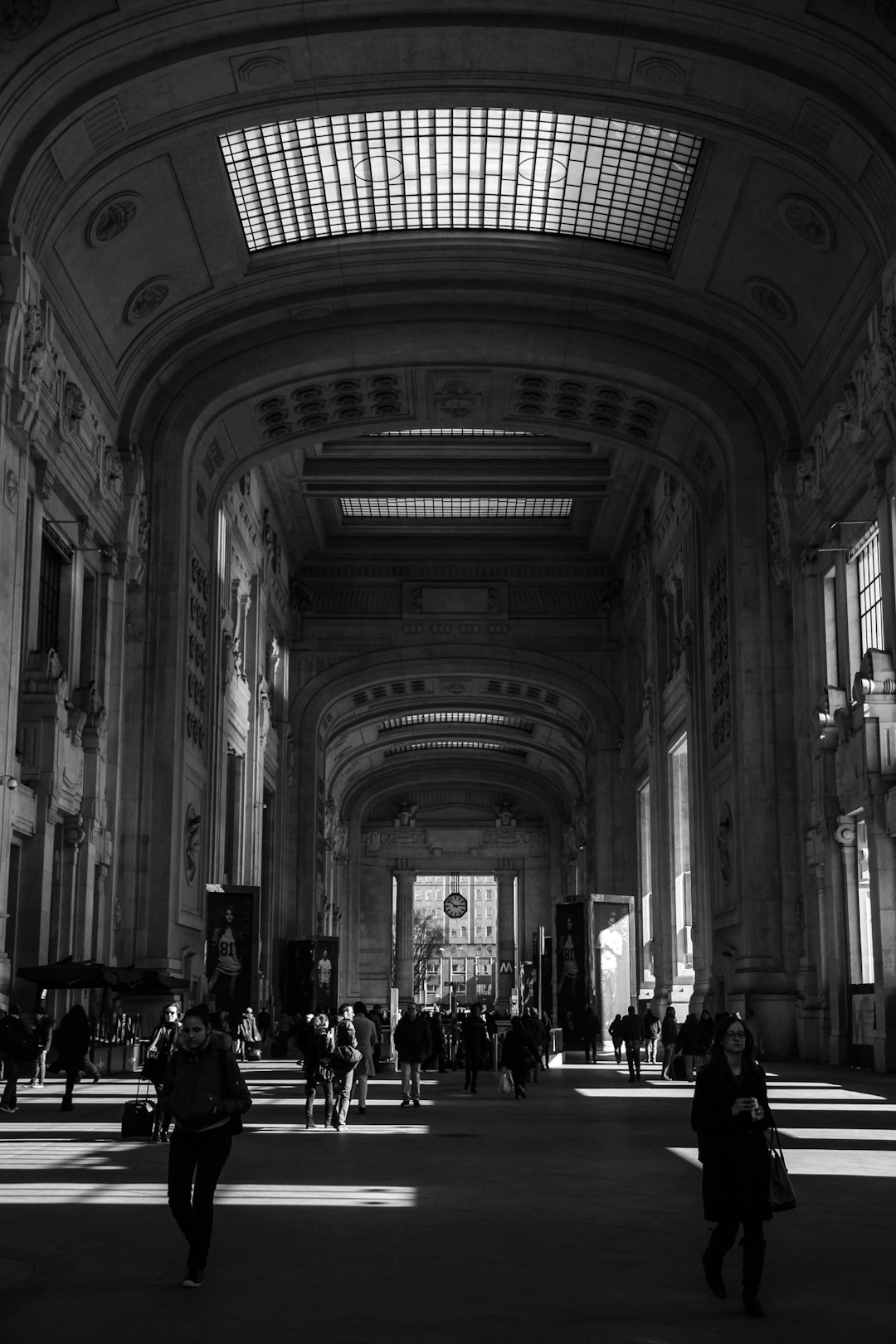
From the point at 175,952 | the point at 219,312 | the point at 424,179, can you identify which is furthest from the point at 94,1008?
the point at 424,179

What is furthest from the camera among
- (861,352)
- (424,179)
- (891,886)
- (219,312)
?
(219,312)

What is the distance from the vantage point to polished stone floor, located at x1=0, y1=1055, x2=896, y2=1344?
18.5 feet

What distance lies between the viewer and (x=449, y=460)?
36.9 meters

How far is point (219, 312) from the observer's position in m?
26.4

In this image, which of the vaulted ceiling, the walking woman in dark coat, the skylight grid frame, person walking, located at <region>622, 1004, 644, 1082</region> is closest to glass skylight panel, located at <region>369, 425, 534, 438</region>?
the vaulted ceiling

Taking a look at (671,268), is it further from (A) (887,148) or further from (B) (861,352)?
(A) (887,148)

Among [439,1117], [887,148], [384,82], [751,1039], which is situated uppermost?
[384,82]

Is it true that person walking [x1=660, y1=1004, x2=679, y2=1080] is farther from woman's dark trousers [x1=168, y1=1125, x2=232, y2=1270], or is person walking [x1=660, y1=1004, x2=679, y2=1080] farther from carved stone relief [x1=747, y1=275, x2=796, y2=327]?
woman's dark trousers [x1=168, y1=1125, x2=232, y2=1270]

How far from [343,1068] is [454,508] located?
2841 cm

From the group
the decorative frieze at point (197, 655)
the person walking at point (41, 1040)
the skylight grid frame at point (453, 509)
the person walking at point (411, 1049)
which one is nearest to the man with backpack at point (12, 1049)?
the person walking at point (41, 1040)

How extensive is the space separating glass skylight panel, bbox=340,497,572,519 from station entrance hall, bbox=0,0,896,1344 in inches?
161

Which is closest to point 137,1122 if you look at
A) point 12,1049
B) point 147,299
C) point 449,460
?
point 12,1049

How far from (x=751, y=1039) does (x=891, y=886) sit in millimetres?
14898

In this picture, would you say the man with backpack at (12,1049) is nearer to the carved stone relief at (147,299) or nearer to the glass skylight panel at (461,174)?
the carved stone relief at (147,299)
